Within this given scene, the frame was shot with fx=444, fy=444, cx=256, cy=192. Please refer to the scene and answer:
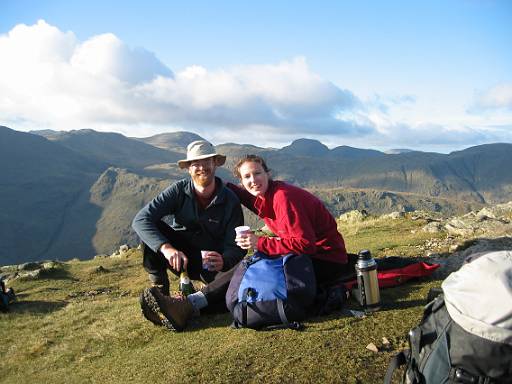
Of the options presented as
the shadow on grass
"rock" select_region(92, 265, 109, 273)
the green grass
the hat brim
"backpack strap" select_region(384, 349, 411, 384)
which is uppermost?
the hat brim

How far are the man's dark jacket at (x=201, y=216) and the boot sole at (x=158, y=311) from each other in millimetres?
1714

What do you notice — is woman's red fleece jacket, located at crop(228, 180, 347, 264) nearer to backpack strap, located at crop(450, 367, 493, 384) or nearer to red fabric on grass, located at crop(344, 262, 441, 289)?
red fabric on grass, located at crop(344, 262, 441, 289)

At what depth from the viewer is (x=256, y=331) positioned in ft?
25.4

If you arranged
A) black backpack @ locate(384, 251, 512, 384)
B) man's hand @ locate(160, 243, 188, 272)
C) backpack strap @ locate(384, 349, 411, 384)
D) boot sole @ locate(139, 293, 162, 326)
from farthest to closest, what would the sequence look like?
1. man's hand @ locate(160, 243, 188, 272)
2. boot sole @ locate(139, 293, 162, 326)
3. backpack strap @ locate(384, 349, 411, 384)
4. black backpack @ locate(384, 251, 512, 384)

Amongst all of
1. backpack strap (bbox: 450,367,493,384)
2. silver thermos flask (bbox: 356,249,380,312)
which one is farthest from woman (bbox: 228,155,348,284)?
backpack strap (bbox: 450,367,493,384)

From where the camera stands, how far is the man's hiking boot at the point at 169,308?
325 inches

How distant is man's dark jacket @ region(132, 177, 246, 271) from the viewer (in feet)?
32.4

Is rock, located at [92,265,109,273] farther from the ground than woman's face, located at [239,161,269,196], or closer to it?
closer to it

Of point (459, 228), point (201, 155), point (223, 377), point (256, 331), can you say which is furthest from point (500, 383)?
point (459, 228)

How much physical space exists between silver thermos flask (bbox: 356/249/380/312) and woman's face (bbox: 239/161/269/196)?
7.15 ft

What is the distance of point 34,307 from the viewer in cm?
1587

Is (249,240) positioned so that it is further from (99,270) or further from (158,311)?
(99,270)

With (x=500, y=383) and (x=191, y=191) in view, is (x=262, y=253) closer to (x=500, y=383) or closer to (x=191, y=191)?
(x=191, y=191)

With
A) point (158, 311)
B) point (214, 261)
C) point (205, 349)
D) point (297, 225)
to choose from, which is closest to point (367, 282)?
point (297, 225)
